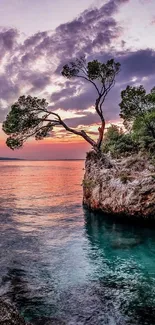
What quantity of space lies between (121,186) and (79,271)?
46.4ft

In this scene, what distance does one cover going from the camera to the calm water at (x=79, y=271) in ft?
39.6

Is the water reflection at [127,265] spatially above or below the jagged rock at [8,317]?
below

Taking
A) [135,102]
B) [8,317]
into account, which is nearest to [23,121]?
[135,102]

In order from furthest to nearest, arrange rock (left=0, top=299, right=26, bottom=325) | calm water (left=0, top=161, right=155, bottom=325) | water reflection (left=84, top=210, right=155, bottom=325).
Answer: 1. water reflection (left=84, top=210, right=155, bottom=325)
2. calm water (left=0, top=161, right=155, bottom=325)
3. rock (left=0, top=299, right=26, bottom=325)

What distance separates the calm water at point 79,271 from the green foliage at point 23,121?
9.54 m

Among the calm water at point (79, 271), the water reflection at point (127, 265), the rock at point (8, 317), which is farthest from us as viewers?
the water reflection at point (127, 265)

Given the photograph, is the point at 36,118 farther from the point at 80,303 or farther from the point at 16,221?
the point at 80,303

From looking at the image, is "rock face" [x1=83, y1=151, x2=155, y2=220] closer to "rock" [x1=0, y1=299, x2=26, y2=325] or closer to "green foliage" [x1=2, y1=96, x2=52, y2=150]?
"green foliage" [x1=2, y1=96, x2=52, y2=150]

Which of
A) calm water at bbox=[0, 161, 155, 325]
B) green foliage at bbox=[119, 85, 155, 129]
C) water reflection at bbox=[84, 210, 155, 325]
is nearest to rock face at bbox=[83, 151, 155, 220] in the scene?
water reflection at bbox=[84, 210, 155, 325]

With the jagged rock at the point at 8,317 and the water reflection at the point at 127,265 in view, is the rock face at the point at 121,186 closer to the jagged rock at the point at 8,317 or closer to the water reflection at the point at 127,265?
the water reflection at the point at 127,265

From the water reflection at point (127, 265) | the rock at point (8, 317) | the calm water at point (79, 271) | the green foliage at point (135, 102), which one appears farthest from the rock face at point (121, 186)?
the rock at point (8, 317)

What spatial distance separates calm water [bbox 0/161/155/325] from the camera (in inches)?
475

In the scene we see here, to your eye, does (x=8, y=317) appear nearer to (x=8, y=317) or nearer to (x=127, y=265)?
(x=8, y=317)

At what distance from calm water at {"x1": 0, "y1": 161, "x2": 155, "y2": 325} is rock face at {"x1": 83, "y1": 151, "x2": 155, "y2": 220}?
6.66ft
